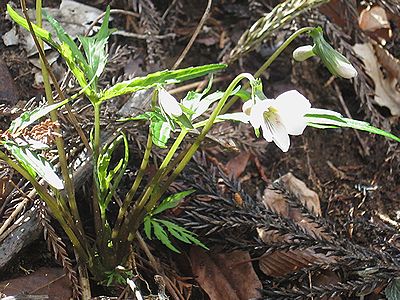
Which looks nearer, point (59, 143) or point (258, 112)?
point (258, 112)

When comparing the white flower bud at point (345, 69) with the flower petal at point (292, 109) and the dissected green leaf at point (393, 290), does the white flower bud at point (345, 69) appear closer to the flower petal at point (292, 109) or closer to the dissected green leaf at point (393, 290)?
the flower petal at point (292, 109)

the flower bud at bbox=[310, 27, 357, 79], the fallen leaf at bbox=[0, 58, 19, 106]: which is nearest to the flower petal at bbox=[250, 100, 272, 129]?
the flower bud at bbox=[310, 27, 357, 79]

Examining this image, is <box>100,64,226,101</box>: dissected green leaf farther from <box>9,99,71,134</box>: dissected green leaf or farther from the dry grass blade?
the dry grass blade

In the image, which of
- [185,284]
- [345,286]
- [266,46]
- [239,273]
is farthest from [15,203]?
[266,46]

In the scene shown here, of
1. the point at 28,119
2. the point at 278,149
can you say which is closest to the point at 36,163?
the point at 28,119

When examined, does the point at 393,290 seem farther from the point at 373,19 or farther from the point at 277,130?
the point at 373,19

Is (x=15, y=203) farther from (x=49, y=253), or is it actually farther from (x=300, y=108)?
(x=300, y=108)
